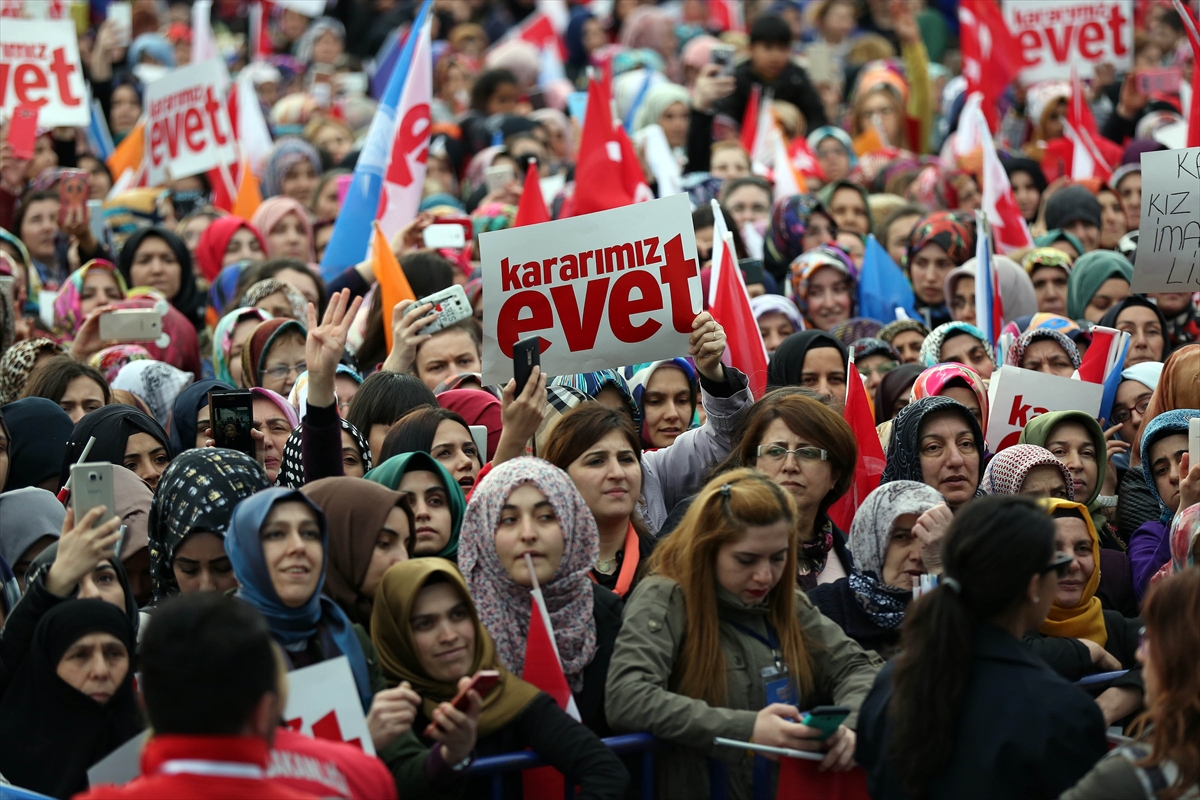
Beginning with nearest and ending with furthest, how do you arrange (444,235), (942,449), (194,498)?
(194,498)
(942,449)
(444,235)

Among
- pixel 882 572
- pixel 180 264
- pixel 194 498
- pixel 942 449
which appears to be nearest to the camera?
pixel 194 498

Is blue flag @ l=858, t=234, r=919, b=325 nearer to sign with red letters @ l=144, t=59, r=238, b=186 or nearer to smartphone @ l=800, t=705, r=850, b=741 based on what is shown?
sign with red letters @ l=144, t=59, r=238, b=186

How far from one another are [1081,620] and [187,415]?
138 inches

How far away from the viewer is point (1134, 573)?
5.88 meters

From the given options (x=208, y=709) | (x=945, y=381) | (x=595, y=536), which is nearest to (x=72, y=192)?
(x=945, y=381)

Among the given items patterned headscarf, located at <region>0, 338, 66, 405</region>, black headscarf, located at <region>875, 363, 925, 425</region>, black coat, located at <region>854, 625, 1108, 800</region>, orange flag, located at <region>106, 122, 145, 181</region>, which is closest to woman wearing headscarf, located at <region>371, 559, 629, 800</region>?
black coat, located at <region>854, 625, 1108, 800</region>

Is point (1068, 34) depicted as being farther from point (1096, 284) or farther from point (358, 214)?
point (358, 214)

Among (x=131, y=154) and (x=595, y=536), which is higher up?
(x=131, y=154)

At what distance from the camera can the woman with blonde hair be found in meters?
4.55

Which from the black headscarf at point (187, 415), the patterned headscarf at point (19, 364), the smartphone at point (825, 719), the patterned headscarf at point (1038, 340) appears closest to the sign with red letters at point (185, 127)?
the patterned headscarf at point (19, 364)

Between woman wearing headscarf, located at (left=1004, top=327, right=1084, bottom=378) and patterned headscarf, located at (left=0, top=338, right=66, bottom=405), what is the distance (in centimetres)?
436

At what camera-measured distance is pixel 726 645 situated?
476 centimetres

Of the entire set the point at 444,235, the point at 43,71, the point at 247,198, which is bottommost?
the point at 444,235

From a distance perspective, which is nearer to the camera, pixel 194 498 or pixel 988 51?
pixel 194 498
